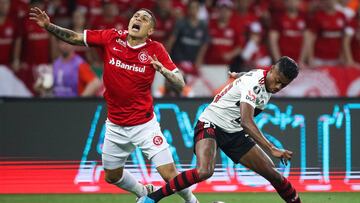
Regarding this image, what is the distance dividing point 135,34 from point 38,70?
5346mm

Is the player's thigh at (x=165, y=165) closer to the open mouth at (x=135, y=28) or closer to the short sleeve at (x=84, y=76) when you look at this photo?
the open mouth at (x=135, y=28)

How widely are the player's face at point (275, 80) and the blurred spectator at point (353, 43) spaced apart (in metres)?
6.95

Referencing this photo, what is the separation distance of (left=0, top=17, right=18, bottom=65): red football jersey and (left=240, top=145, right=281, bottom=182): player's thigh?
6.60m

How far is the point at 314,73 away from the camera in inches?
607

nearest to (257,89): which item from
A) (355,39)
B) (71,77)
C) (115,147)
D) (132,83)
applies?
(132,83)

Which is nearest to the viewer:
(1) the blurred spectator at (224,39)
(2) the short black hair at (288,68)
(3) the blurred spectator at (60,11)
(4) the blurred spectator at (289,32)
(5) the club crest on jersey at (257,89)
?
(2) the short black hair at (288,68)

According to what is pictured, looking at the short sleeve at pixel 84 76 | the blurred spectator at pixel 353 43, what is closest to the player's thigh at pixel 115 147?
the short sleeve at pixel 84 76

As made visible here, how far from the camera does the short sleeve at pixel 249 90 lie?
9094 mm

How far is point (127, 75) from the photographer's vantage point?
31.0 feet

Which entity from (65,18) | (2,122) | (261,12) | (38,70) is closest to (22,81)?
(38,70)

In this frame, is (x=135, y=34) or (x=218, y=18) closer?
(x=135, y=34)

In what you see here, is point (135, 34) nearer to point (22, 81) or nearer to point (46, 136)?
point (46, 136)

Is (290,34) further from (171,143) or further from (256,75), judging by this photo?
(256,75)

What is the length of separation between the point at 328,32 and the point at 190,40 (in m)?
2.49
